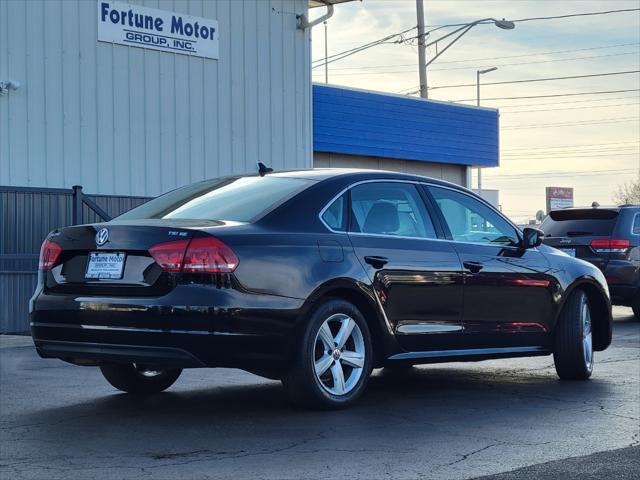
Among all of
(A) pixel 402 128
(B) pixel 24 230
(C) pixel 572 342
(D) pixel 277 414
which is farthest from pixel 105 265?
(A) pixel 402 128

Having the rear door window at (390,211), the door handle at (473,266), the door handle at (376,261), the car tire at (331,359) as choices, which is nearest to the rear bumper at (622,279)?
the door handle at (473,266)

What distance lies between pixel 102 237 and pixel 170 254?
520 mm

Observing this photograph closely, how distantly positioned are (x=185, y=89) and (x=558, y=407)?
13.8 metres

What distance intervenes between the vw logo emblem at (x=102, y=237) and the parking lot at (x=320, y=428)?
3.46 feet

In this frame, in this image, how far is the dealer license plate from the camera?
6777 mm

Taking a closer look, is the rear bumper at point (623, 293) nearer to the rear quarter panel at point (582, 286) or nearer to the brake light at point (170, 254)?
the rear quarter panel at point (582, 286)

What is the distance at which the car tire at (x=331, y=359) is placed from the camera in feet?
22.7

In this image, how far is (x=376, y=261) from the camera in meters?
7.47

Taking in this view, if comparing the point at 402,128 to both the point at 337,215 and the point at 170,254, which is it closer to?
the point at 337,215

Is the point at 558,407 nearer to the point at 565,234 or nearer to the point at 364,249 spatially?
the point at 364,249

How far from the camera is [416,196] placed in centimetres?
819

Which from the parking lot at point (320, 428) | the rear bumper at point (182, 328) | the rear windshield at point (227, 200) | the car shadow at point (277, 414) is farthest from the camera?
the rear windshield at point (227, 200)

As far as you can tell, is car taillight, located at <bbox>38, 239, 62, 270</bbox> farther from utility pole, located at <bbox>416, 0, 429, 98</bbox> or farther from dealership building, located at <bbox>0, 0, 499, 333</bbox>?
utility pole, located at <bbox>416, 0, 429, 98</bbox>

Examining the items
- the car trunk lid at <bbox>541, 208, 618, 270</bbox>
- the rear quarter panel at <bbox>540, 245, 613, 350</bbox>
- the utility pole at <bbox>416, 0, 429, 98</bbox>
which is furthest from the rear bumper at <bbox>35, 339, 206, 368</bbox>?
the utility pole at <bbox>416, 0, 429, 98</bbox>
